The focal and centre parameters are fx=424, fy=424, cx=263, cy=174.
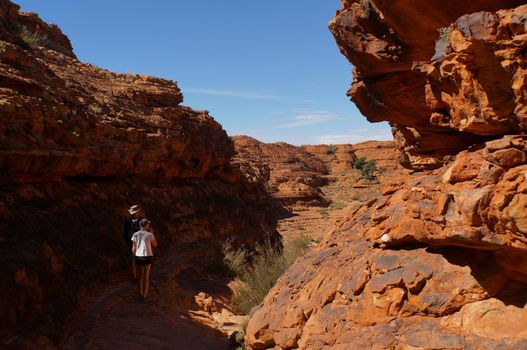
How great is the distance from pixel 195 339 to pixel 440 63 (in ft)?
17.9

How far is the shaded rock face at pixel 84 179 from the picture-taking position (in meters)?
6.12

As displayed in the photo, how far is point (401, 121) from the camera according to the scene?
7.47 metres

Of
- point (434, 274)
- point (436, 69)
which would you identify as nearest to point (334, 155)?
point (436, 69)

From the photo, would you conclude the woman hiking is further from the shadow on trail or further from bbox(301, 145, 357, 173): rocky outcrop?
bbox(301, 145, 357, 173): rocky outcrop

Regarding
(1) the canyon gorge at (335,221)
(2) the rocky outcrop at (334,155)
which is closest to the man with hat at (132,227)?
(1) the canyon gorge at (335,221)

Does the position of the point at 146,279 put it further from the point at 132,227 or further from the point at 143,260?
the point at 132,227

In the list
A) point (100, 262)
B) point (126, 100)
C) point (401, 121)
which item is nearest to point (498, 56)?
point (401, 121)

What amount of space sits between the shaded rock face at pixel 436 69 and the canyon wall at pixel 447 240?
15 mm

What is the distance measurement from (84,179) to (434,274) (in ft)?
24.6

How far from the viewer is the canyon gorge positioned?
371 cm

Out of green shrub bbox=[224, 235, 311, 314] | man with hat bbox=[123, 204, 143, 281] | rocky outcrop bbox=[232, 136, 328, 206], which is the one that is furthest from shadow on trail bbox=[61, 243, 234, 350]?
rocky outcrop bbox=[232, 136, 328, 206]

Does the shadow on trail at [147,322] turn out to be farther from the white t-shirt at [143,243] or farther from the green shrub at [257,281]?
the green shrub at [257,281]

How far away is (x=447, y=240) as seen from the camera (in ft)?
13.0

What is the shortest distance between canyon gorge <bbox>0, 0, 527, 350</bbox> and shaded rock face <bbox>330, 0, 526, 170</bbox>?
0.02 m
